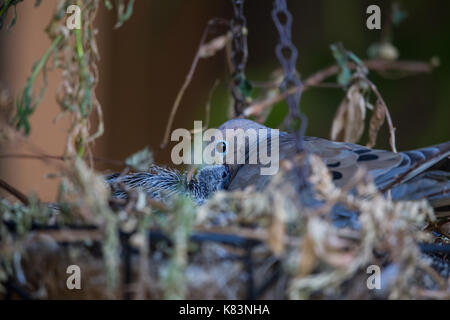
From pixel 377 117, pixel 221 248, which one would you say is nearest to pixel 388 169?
pixel 377 117

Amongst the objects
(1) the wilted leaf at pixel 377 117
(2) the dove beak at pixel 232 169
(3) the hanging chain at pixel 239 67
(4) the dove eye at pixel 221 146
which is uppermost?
(3) the hanging chain at pixel 239 67

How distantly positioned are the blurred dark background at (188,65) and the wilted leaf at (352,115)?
616mm

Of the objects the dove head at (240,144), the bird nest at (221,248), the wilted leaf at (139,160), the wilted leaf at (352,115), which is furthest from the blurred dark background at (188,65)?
the bird nest at (221,248)

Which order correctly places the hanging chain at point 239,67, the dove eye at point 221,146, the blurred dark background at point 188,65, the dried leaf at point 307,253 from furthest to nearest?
1. the blurred dark background at point 188,65
2. the dove eye at point 221,146
3. the hanging chain at point 239,67
4. the dried leaf at point 307,253

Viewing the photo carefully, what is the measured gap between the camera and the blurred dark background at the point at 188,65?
1.55 m

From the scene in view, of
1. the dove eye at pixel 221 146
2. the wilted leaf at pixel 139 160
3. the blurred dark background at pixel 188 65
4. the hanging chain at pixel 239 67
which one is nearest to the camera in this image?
the wilted leaf at pixel 139 160

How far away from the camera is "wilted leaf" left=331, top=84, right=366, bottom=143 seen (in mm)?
820

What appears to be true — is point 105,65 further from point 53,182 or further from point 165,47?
point 53,182

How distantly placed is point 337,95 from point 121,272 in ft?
4.65

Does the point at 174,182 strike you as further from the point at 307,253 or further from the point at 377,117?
the point at 307,253

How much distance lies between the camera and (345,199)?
0.40 metres

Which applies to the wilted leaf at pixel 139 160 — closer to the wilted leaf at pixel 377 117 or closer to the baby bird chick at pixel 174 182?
the baby bird chick at pixel 174 182

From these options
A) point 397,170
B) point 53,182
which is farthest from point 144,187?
point 53,182
